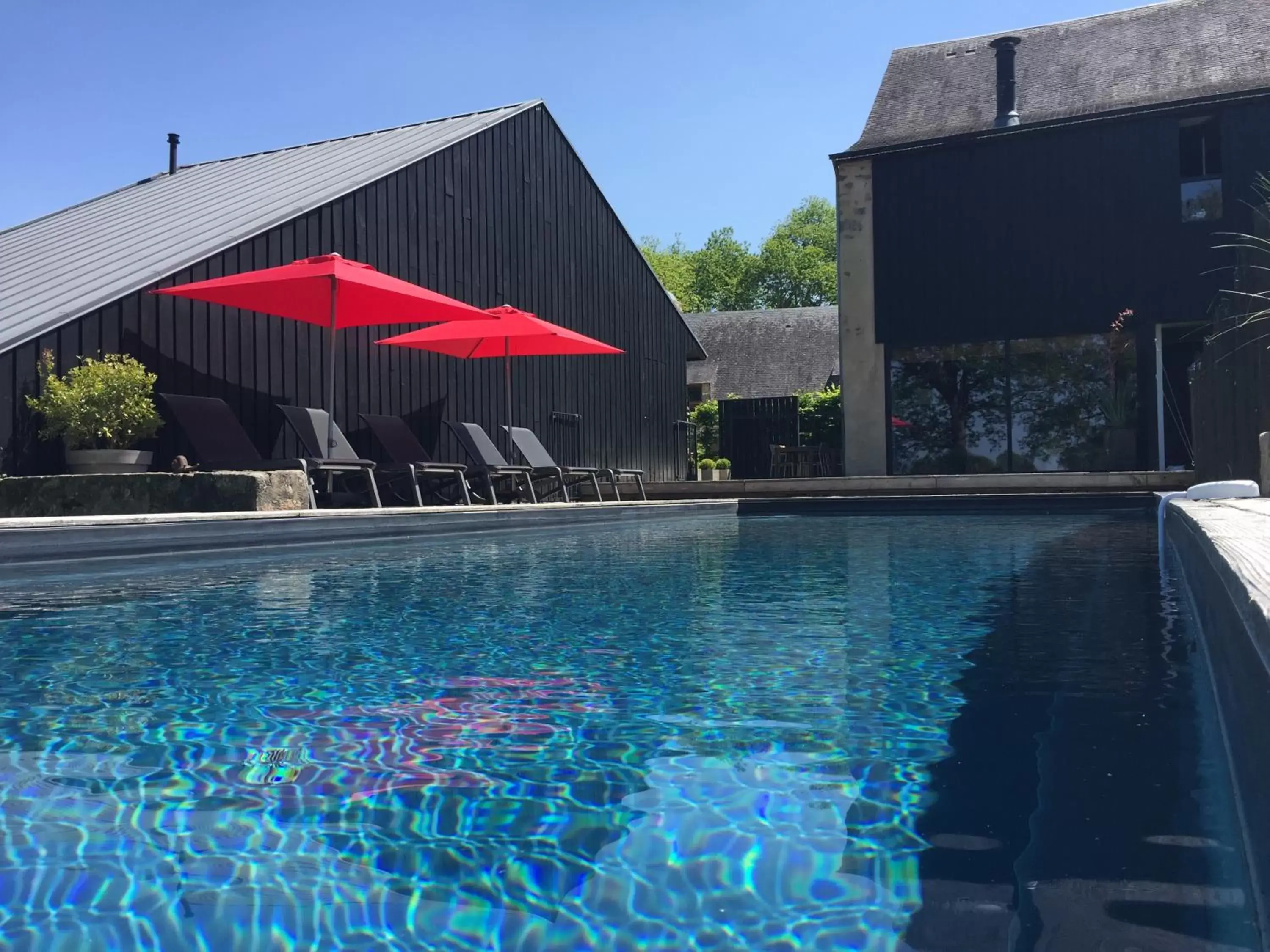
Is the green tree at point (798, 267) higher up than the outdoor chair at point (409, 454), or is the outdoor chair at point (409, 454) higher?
the green tree at point (798, 267)

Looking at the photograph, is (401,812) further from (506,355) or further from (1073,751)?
(506,355)

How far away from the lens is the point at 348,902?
1.37 meters

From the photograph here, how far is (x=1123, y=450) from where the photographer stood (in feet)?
44.3

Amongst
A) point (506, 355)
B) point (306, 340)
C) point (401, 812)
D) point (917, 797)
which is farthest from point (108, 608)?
point (506, 355)

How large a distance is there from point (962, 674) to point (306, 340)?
8.62 m

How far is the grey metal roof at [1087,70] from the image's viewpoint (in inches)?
546

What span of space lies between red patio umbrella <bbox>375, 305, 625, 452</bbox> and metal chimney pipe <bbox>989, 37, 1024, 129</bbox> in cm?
732

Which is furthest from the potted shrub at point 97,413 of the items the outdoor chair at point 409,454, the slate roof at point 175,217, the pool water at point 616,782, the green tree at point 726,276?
the green tree at point 726,276

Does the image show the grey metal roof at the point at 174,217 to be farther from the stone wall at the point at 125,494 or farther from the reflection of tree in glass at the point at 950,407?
the reflection of tree in glass at the point at 950,407

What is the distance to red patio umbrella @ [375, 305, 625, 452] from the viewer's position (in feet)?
34.3

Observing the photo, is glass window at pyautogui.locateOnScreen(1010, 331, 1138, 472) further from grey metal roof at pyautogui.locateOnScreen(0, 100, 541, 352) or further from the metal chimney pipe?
grey metal roof at pyautogui.locateOnScreen(0, 100, 541, 352)

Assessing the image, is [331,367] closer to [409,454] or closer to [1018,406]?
[409,454]

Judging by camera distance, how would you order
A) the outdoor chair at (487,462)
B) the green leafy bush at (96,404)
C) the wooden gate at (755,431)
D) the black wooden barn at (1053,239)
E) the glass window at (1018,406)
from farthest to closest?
the wooden gate at (755,431) < the glass window at (1018,406) < the black wooden barn at (1053,239) < the outdoor chair at (487,462) < the green leafy bush at (96,404)

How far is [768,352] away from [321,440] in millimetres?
22628
